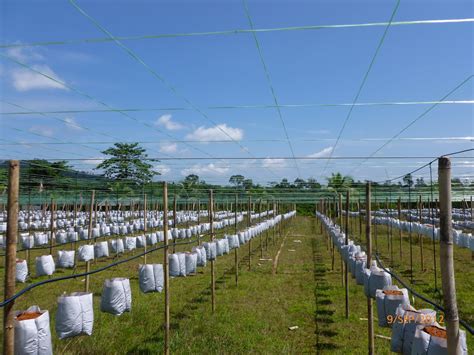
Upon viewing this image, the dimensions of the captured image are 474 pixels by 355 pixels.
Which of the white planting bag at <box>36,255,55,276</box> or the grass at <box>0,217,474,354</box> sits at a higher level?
the white planting bag at <box>36,255,55,276</box>

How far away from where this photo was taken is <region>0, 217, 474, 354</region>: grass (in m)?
6.54

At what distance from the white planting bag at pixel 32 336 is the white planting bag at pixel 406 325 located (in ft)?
10.1

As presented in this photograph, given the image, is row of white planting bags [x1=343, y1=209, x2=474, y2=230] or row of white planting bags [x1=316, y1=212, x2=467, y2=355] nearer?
row of white planting bags [x1=316, y1=212, x2=467, y2=355]

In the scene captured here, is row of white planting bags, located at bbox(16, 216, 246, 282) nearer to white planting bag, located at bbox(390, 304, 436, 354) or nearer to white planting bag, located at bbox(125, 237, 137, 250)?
white planting bag, located at bbox(125, 237, 137, 250)

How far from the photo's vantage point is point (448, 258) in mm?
2600

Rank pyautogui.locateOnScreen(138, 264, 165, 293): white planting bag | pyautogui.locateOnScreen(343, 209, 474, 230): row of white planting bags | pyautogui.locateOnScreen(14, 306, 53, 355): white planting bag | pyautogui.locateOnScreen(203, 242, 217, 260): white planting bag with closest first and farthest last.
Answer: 1. pyautogui.locateOnScreen(14, 306, 53, 355): white planting bag
2. pyautogui.locateOnScreen(138, 264, 165, 293): white planting bag
3. pyautogui.locateOnScreen(203, 242, 217, 260): white planting bag
4. pyautogui.locateOnScreen(343, 209, 474, 230): row of white planting bags

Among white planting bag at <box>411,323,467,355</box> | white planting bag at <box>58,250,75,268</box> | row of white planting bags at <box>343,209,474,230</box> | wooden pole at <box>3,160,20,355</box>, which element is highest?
wooden pole at <box>3,160,20,355</box>

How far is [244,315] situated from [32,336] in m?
5.59

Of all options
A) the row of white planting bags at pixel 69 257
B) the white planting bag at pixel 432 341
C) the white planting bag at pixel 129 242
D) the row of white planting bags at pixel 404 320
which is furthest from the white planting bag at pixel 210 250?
the white planting bag at pixel 129 242

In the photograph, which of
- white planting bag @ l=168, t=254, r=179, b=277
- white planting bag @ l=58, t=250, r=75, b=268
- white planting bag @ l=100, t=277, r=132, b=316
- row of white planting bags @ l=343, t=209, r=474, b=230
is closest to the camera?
white planting bag @ l=100, t=277, r=132, b=316

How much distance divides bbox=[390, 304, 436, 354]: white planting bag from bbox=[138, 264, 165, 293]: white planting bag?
12.2 feet

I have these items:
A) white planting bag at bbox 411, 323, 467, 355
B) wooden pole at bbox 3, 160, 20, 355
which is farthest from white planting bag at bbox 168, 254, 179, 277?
white planting bag at bbox 411, 323, 467, 355

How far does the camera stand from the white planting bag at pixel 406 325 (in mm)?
3402

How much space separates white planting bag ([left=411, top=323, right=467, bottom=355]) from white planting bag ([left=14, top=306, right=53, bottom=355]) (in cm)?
303
